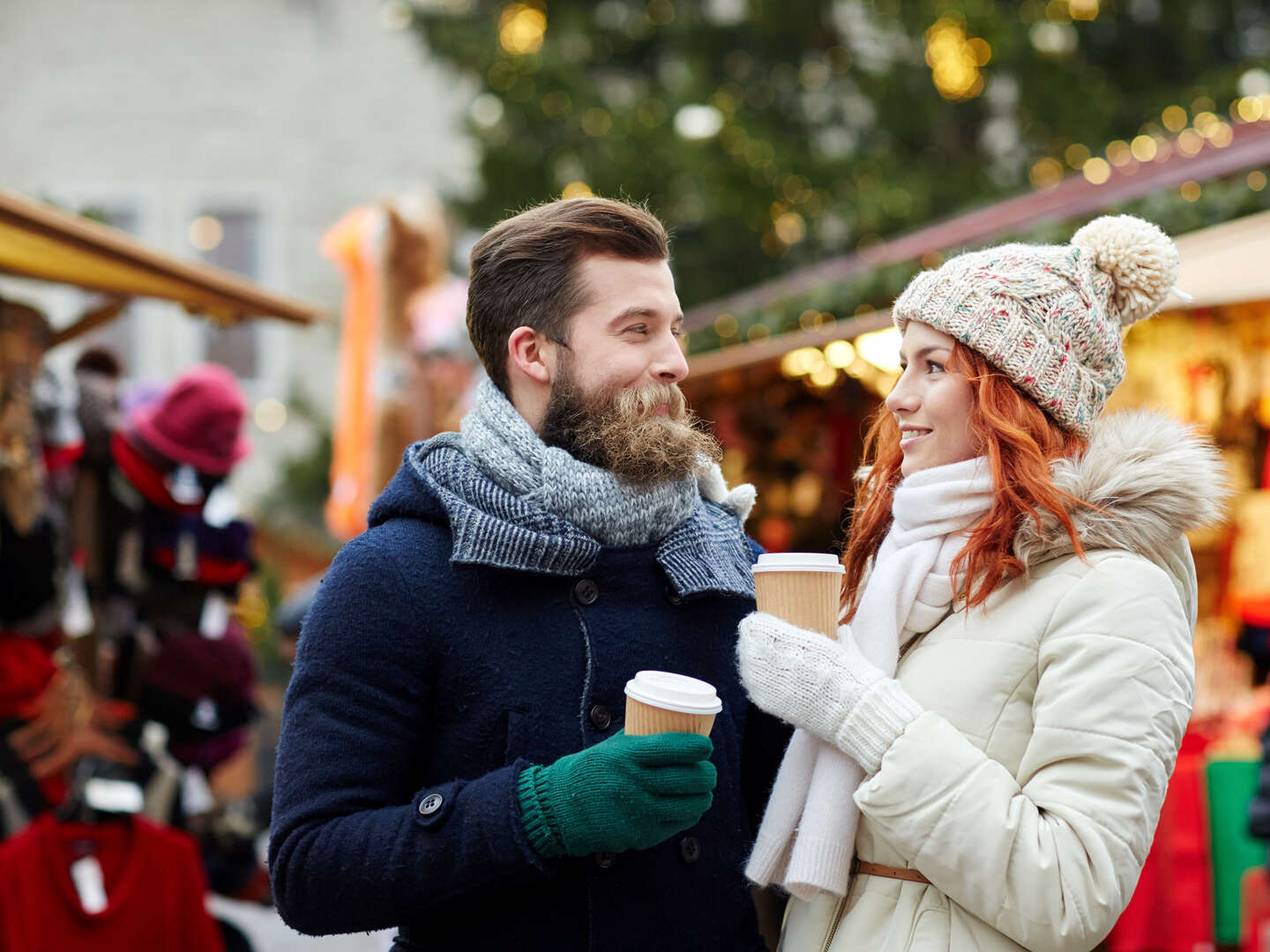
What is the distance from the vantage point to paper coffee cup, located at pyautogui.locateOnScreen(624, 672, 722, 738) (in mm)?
1941

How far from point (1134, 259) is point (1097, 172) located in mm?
6548

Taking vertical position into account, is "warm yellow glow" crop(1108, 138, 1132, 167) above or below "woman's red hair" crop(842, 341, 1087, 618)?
above

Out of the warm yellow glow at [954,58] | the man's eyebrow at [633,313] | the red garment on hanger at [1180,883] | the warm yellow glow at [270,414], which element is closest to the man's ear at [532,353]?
the man's eyebrow at [633,313]

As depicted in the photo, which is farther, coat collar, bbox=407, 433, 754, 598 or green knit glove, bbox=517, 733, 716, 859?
coat collar, bbox=407, 433, 754, 598

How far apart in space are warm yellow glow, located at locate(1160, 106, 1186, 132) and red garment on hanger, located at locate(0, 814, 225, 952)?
9.52m

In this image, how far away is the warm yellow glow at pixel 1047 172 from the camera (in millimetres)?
11219

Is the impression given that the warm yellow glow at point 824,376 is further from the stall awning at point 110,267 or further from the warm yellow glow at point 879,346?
the stall awning at point 110,267

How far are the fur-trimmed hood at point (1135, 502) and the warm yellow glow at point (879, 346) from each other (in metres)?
2.90

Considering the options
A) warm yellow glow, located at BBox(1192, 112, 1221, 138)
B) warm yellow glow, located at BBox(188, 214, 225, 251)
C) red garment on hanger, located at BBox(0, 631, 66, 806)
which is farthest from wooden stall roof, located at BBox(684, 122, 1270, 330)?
warm yellow glow, located at BBox(188, 214, 225, 251)

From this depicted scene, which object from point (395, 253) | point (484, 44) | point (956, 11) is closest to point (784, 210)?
point (956, 11)

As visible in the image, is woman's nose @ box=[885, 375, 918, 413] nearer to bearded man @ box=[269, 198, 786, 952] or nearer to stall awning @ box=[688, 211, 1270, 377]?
bearded man @ box=[269, 198, 786, 952]

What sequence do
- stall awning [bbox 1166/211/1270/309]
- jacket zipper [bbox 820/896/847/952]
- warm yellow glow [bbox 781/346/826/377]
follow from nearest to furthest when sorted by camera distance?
jacket zipper [bbox 820/896/847/952] → stall awning [bbox 1166/211/1270/309] → warm yellow glow [bbox 781/346/826/377]

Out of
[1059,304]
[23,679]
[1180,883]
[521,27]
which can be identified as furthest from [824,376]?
[521,27]

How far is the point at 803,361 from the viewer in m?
5.77
